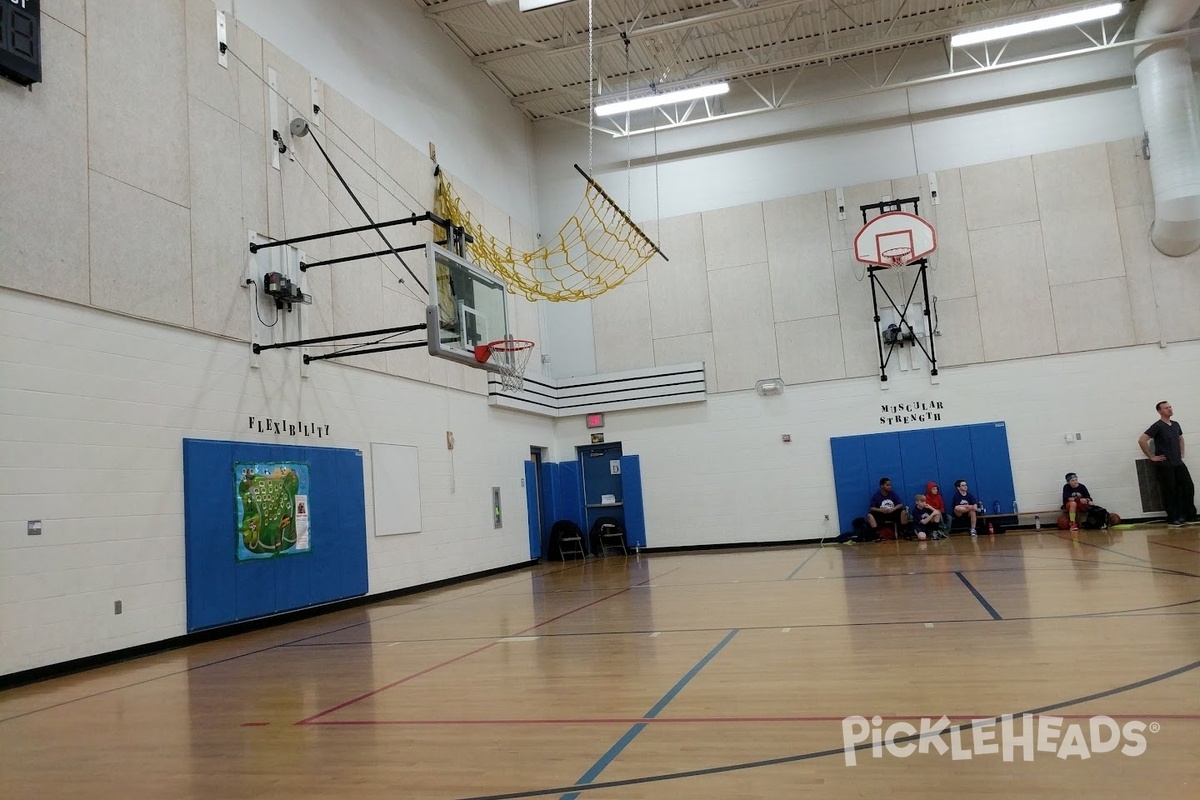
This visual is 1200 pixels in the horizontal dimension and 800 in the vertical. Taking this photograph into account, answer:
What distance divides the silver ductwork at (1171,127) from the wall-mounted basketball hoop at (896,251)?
3703 millimetres

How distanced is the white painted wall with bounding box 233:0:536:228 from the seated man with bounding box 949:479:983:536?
994 cm

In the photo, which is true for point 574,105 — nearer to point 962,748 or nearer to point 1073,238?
point 1073,238

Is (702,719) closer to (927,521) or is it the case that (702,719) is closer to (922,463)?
(927,521)

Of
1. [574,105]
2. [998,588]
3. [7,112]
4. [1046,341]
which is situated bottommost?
[998,588]

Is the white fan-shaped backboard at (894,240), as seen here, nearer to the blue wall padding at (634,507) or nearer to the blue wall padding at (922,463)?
the blue wall padding at (922,463)

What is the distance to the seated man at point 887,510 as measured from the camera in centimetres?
1546

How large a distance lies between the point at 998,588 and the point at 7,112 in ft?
30.9

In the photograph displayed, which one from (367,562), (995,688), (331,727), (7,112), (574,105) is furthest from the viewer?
(574,105)

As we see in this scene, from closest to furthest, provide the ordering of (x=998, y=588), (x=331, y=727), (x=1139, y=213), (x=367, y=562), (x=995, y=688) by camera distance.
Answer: (x=995, y=688)
(x=331, y=727)
(x=998, y=588)
(x=367, y=562)
(x=1139, y=213)

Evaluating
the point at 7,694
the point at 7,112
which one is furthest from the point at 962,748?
the point at 7,112

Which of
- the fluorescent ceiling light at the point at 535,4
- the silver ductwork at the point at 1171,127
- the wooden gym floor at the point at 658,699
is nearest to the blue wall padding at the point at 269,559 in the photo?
the wooden gym floor at the point at 658,699

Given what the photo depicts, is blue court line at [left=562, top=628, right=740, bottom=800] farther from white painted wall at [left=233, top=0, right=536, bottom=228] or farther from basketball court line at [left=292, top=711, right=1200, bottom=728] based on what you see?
white painted wall at [left=233, top=0, right=536, bottom=228]

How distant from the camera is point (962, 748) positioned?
3254 mm

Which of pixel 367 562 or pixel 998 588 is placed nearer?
pixel 998 588
